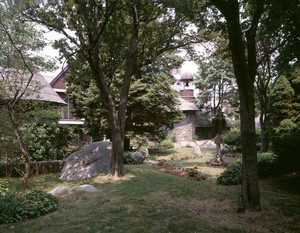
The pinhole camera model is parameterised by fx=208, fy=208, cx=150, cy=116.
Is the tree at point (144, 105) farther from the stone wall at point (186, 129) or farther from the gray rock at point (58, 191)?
the stone wall at point (186, 129)

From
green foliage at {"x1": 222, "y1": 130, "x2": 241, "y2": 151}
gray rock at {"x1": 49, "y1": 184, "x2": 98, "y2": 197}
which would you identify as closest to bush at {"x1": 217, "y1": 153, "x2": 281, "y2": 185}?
gray rock at {"x1": 49, "y1": 184, "x2": 98, "y2": 197}

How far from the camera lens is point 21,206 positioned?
5.47 m

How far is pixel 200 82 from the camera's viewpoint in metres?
27.4

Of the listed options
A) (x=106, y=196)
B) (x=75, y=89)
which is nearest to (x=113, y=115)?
(x=106, y=196)

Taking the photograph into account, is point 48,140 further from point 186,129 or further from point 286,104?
point 186,129

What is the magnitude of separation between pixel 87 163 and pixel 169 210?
20.6 feet

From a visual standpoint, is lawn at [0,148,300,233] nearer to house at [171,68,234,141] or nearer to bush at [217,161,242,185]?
bush at [217,161,242,185]

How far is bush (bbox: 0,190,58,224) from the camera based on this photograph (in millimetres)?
5141

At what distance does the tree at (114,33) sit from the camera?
320 inches

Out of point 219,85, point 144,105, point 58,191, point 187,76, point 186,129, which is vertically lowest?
point 58,191

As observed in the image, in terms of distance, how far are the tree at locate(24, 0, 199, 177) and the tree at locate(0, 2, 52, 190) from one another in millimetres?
1058

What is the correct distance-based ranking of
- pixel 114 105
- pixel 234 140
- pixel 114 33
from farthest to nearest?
pixel 234 140 → pixel 114 33 → pixel 114 105

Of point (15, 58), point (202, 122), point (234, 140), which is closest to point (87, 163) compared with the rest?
point (15, 58)

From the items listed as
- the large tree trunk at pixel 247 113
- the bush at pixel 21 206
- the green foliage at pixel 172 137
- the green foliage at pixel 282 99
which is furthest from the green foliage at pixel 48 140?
the green foliage at pixel 172 137
